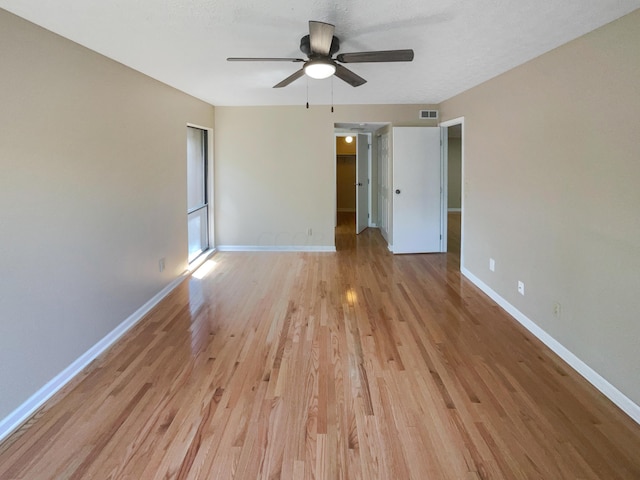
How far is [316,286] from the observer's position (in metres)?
4.54

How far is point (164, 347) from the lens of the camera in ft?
9.84

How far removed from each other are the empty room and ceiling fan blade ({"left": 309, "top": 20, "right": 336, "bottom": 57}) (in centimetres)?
2

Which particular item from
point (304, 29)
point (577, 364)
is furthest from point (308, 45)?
point (577, 364)

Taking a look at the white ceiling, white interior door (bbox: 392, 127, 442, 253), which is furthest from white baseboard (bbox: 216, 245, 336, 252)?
the white ceiling

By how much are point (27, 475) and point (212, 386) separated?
979 mm

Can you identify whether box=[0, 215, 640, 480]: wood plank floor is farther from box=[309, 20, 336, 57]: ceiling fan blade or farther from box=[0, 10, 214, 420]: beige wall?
box=[309, 20, 336, 57]: ceiling fan blade

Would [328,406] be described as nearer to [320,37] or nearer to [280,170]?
[320,37]

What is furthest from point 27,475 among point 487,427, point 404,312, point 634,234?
point 634,234

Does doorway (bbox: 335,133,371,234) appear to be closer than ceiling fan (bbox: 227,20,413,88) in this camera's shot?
No

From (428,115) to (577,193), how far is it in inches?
143

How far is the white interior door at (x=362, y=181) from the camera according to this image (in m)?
7.82

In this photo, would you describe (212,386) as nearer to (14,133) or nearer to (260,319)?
(260,319)

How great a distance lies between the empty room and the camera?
77.3 inches

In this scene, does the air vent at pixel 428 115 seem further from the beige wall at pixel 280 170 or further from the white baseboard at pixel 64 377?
the white baseboard at pixel 64 377
